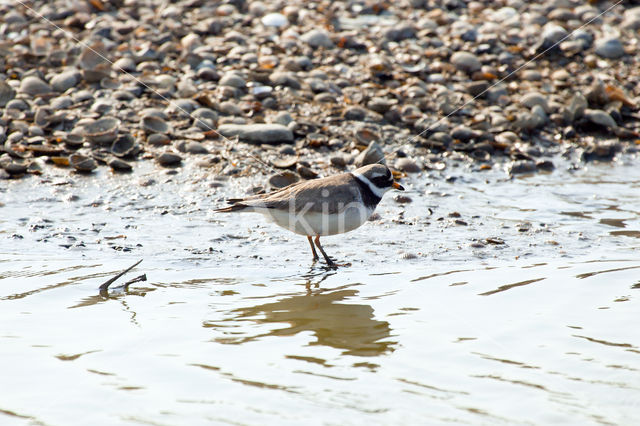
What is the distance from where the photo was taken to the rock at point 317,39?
13.9 m

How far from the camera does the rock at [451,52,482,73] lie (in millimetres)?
13180

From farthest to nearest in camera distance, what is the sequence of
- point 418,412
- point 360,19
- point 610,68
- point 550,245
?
point 360,19, point 610,68, point 550,245, point 418,412

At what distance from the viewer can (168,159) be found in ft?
33.6

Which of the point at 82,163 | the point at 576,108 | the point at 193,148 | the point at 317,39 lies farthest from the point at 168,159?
the point at 576,108

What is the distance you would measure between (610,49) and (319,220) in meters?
8.97

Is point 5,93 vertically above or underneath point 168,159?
above

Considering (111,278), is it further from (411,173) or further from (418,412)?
(411,173)

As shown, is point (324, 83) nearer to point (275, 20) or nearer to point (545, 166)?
point (275, 20)

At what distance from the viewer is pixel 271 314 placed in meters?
6.45

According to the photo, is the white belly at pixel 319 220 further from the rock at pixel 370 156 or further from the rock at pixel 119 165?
the rock at pixel 119 165

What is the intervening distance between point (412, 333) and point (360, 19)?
10.8 meters

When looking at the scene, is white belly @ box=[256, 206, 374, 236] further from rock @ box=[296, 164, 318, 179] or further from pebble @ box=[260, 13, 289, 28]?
pebble @ box=[260, 13, 289, 28]

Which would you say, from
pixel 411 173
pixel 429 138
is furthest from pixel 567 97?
pixel 411 173

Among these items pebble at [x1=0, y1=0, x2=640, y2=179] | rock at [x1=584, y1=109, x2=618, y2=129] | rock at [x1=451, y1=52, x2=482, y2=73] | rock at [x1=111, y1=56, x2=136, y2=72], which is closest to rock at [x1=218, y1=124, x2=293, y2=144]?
pebble at [x1=0, y1=0, x2=640, y2=179]
